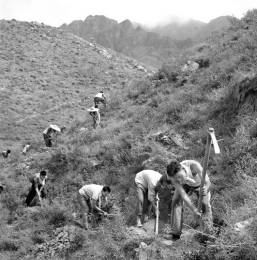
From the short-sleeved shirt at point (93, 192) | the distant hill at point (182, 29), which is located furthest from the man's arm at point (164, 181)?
the distant hill at point (182, 29)

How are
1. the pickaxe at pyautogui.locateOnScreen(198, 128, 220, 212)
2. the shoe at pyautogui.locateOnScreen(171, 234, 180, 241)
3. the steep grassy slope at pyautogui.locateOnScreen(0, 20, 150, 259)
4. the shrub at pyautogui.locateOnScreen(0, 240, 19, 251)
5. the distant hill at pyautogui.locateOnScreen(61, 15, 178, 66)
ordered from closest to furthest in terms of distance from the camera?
1. the pickaxe at pyautogui.locateOnScreen(198, 128, 220, 212)
2. the shoe at pyautogui.locateOnScreen(171, 234, 180, 241)
3. the shrub at pyautogui.locateOnScreen(0, 240, 19, 251)
4. the steep grassy slope at pyautogui.locateOnScreen(0, 20, 150, 259)
5. the distant hill at pyautogui.locateOnScreen(61, 15, 178, 66)

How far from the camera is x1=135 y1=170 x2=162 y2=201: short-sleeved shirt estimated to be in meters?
7.05

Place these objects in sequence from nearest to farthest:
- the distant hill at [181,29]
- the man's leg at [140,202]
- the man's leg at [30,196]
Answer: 1. the man's leg at [140,202]
2. the man's leg at [30,196]
3. the distant hill at [181,29]

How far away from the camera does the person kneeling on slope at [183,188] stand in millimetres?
5434

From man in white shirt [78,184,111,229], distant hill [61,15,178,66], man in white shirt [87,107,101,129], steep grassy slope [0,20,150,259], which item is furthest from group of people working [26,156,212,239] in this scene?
distant hill [61,15,178,66]

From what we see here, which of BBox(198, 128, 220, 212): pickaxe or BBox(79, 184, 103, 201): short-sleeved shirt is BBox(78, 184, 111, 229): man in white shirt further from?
BBox(198, 128, 220, 212): pickaxe

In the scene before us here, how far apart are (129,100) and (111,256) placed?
36.4 feet

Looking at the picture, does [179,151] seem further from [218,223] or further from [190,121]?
[218,223]

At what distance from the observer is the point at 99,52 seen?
43.2m

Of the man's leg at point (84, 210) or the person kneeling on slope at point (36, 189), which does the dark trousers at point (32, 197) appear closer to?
the person kneeling on slope at point (36, 189)

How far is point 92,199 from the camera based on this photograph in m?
8.44

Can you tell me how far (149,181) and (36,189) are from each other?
4247mm

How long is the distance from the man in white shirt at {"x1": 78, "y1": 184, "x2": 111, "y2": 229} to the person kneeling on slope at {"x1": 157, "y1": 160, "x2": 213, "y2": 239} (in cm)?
257

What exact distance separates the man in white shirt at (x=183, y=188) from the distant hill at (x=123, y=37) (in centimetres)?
8910
